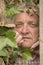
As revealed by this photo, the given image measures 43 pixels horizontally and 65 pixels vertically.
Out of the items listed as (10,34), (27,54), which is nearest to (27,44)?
(27,54)

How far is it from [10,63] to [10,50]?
107 mm

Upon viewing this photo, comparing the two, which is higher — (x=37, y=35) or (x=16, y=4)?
(x=16, y=4)

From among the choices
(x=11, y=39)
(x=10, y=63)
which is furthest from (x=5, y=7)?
(x=10, y=63)

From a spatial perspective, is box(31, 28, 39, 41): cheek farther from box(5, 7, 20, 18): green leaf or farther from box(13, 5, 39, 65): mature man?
box(5, 7, 20, 18): green leaf

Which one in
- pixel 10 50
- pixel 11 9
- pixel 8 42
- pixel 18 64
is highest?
pixel 11 9

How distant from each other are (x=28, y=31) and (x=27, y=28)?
0.02 meters

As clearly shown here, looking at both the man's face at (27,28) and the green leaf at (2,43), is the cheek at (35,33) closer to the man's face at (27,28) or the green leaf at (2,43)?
the man's face at (27,28)

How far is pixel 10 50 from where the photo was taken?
1.38 metres

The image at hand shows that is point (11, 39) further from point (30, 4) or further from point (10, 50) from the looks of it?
point (30, 4)

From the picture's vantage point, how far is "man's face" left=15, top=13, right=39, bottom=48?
1397 millimetres

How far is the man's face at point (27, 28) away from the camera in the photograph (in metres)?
1.40

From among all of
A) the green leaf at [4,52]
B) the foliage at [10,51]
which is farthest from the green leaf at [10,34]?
the green leaf at [4,52]

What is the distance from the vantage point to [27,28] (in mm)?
1406

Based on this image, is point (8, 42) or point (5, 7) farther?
point (5, 7)
